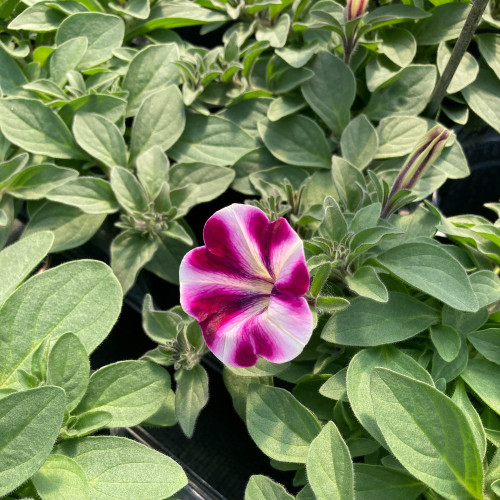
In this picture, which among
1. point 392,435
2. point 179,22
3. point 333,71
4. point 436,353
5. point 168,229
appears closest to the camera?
point 392,435

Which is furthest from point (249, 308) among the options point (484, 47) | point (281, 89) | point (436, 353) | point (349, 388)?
point (484, 47)

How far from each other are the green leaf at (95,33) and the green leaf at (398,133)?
567mm

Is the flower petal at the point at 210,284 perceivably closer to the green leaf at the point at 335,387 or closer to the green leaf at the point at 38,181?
the green leaf at the point at 335,387

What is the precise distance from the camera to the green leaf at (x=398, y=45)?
1.14 m

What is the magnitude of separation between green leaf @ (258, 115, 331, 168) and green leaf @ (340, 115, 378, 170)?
65 millimetres

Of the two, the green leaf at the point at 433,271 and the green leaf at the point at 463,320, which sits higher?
the green leaf at the point at 433,271

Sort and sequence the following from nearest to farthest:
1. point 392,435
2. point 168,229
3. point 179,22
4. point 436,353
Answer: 1. point 392,435
2. point 436,353
3. point 168,229
4. point 179,22

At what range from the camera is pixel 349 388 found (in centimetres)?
77

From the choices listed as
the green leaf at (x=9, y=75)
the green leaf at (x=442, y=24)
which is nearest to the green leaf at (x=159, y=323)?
the green leaf at (x=9, y=75)

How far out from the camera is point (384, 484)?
75 centimetres

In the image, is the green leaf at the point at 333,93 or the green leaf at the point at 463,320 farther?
the green leaf at the point at 333,93

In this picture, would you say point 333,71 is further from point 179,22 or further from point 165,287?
point 165,287

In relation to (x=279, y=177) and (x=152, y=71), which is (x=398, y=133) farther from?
(x=152, y=71)

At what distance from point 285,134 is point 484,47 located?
47cm
